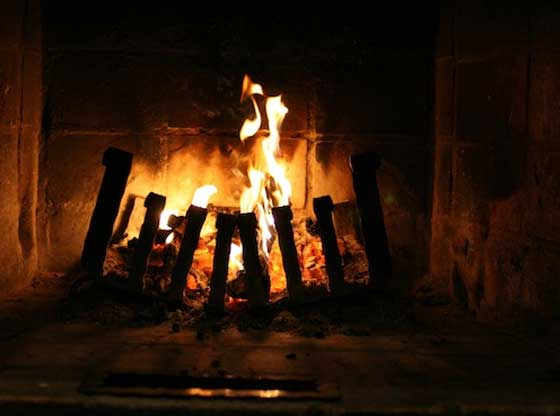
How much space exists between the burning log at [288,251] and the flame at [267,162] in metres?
0.59

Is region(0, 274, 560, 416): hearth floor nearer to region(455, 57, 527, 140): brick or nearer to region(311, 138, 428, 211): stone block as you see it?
region(311, 138, 428, 211): stone block

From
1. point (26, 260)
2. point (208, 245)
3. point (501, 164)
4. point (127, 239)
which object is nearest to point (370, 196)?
point (501, 164)

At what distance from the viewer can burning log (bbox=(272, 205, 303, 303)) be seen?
3.92m

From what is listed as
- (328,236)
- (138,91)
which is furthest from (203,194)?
(328,236)

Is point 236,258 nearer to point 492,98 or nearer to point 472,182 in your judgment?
point 472,182

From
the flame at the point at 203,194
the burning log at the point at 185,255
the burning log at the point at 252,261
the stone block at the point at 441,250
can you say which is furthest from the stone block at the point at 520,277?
the flame at the point at 203,194

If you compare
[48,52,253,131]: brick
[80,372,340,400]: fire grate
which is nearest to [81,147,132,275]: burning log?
[48,52,253,131]: brick

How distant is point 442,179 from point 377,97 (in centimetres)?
62

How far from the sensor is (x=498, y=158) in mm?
3980

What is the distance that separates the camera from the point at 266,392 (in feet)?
9.14

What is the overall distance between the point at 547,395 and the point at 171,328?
5.75ft

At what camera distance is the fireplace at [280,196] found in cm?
343

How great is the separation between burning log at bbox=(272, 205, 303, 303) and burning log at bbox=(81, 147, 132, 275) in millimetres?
804

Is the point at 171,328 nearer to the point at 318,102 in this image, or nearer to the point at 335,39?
the point at 318,102
